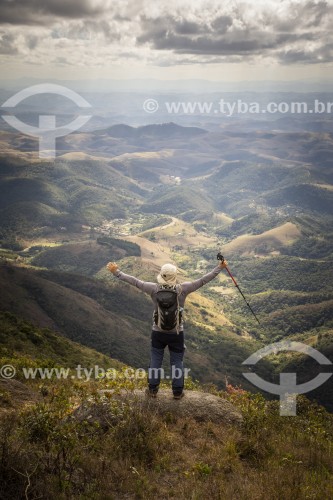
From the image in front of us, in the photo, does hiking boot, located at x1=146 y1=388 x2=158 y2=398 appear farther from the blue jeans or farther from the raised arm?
the raised arm

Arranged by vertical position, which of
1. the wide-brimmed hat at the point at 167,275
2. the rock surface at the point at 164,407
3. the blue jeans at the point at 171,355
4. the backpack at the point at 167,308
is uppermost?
the wide-brimmed hat at the point at 167,275

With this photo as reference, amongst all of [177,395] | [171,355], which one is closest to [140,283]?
[171,355]

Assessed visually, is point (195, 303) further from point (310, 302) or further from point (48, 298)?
point (48, 298)

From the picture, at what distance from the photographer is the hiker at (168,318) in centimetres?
951

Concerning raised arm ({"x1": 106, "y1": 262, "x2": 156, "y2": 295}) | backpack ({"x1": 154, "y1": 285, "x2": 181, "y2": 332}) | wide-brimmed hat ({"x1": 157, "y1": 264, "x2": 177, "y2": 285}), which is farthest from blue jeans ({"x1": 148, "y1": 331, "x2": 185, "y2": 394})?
wide-brimmed hat ({"x1": 157, "y1": 264, "x2": 177, "y2": 285})

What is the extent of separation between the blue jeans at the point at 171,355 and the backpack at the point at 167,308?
37cm

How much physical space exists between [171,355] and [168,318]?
1.38m

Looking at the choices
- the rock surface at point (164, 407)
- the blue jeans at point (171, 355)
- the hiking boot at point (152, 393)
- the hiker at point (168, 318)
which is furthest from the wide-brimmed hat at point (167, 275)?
the hiking boot at point (152, 393)

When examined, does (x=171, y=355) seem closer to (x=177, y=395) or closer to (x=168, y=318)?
(x=177, y=395)

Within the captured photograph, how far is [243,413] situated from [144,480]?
13.3 ft

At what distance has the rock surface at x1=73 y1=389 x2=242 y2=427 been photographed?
9.35 metres

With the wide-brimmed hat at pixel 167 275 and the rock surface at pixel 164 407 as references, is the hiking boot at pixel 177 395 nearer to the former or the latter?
the rock surface at pixel 164 407

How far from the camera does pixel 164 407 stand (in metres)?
10.3

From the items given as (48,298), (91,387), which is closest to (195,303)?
(48,298)
